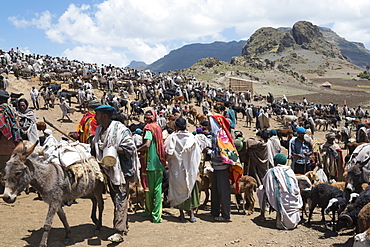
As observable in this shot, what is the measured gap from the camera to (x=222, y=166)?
19.4 ft

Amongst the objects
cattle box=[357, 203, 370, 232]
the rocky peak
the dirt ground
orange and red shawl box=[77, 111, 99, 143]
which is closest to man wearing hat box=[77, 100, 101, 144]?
orange and red shawl box=[77, 111, 99, 143]

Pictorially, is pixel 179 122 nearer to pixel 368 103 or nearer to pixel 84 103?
pixel 84 103

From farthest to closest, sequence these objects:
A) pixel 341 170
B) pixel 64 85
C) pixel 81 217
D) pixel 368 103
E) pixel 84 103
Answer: pixel 368 103 → pixel 64 85 → pixel 84 103 → pixel 341 170 → pixel 81 217

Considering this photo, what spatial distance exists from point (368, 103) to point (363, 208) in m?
45.0

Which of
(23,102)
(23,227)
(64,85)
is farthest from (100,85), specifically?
(23,227)

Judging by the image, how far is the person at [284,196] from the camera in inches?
219

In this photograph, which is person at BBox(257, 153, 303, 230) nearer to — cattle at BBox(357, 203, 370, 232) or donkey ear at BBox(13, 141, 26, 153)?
cattle at BBox(357, 203, 370, 232)

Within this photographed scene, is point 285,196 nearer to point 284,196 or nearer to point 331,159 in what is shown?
point 284,196

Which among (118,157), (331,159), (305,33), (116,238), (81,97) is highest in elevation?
(305,33)

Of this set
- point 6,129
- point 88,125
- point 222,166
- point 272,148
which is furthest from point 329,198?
point 6,129

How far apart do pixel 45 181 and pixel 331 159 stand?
257 inches

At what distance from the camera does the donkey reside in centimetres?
385

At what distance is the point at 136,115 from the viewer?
73.7 ft

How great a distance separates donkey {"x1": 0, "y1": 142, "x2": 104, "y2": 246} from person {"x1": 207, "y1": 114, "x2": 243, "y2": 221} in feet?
7.15
